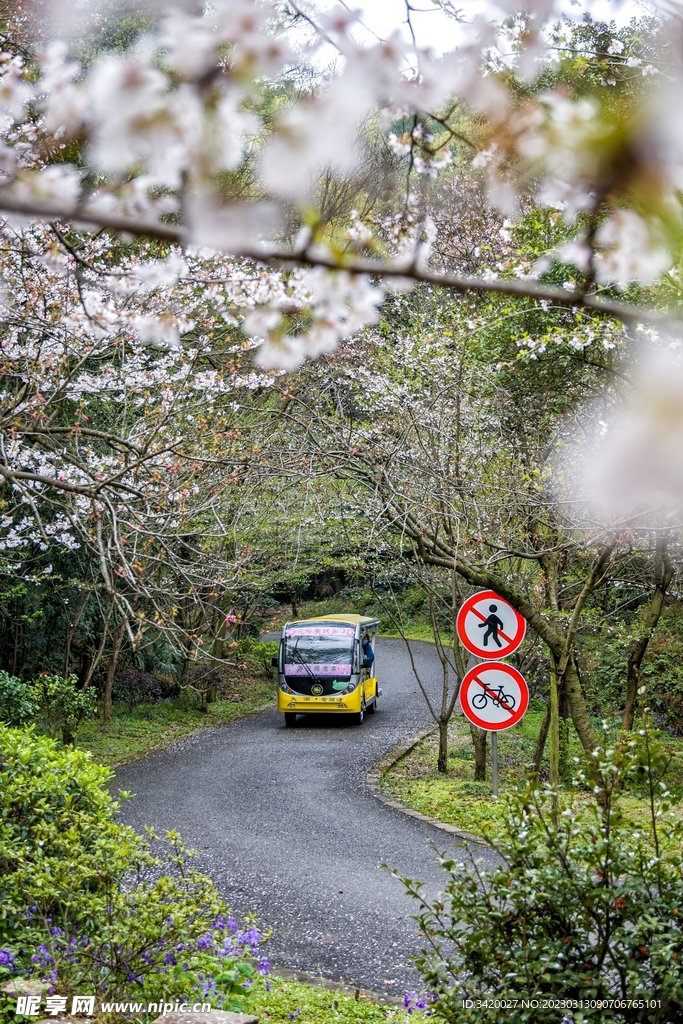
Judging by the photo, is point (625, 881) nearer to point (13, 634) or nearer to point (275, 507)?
point (275, 507)

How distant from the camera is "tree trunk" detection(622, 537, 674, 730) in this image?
29.4 ft

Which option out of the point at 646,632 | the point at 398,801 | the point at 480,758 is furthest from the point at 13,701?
the point at 646,632

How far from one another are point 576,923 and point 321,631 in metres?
13.1

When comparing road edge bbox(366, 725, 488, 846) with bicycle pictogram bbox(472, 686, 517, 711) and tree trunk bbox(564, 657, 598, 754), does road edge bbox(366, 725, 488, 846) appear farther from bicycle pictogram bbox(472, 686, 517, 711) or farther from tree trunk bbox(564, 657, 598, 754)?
tree trunk bbox(564, 657, 598, 754)

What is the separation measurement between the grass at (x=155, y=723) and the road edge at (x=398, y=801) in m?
3.63

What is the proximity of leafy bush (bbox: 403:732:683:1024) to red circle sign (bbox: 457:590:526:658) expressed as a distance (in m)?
3.97

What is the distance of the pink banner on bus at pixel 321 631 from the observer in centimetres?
1541

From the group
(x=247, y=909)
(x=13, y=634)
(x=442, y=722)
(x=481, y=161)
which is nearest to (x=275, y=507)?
(x=442, y=722)

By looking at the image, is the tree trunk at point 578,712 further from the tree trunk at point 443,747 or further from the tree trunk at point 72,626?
the tree trunk at point 72,626

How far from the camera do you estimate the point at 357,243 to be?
3.18ft

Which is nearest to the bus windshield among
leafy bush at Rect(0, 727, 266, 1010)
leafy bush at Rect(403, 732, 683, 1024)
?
leafy bush at Rect(0, 727, 266, 1010)

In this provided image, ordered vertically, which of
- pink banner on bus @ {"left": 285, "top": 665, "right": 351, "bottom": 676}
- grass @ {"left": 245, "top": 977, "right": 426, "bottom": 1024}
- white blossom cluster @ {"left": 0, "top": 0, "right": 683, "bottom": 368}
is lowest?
grass @ {"left": 245, "top": 977, "right": 426, "bottom": 1024}

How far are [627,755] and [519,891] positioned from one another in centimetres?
53

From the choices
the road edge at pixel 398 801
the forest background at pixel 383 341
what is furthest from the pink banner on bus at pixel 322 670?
the forest background at pixel 383 341
